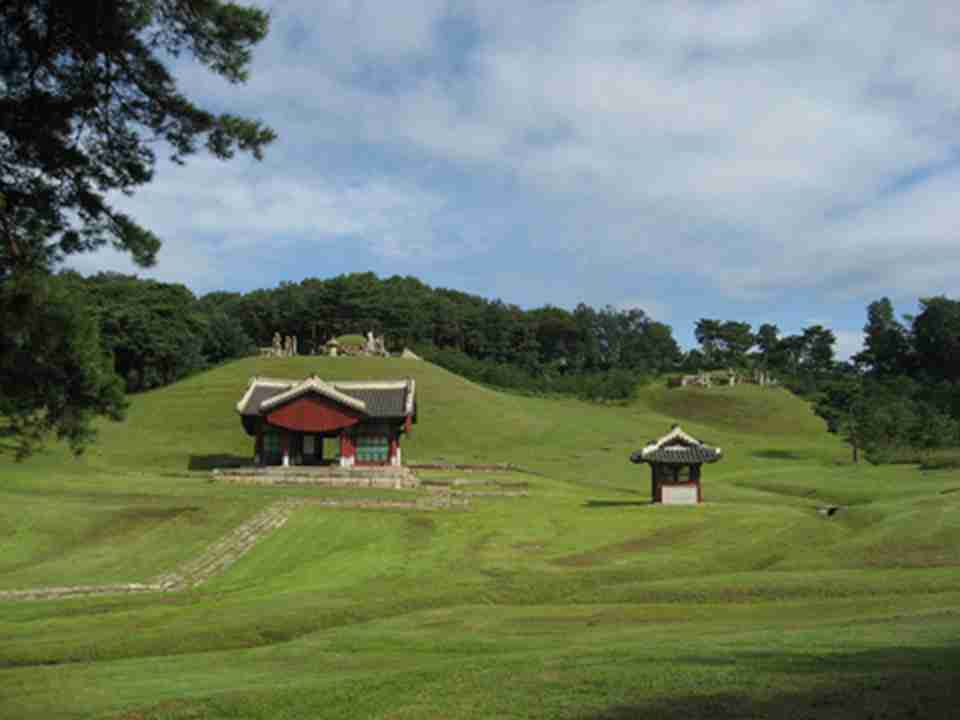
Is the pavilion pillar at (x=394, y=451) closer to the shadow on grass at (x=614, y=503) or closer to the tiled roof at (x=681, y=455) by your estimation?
the shadow on grass at (x=614, y=503)

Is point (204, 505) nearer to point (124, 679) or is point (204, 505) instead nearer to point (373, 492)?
point (373, 492)

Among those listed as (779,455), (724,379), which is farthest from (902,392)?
(724,379)

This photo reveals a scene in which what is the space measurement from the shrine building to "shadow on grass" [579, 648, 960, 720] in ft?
147

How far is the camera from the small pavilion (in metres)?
43.0

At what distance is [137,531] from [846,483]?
39831 millimetres

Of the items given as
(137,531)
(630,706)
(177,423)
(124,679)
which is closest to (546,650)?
(630,706)

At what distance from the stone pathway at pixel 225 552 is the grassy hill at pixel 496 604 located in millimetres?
758

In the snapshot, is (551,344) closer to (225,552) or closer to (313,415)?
(313,415)

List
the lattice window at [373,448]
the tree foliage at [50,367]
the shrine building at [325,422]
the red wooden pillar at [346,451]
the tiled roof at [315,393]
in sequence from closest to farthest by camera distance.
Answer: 1. the tree foliage at [50,367]
2. the tiled roof at [315,393]
3. the shrine building at [325,422]
4. the red wooden pillar at [346,451]
5. the lattice window at [373,448]

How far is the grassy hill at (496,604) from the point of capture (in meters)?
11.2

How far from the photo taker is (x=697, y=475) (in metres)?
43.4

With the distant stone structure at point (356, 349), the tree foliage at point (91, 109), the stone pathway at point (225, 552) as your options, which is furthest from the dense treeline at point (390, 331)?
the tree foliage at point (91, 109)

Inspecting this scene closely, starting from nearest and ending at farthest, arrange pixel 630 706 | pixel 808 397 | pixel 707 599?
pixel 630 706
pixel 707 599
pixel 808 397

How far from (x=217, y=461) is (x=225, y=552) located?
32.8 m
